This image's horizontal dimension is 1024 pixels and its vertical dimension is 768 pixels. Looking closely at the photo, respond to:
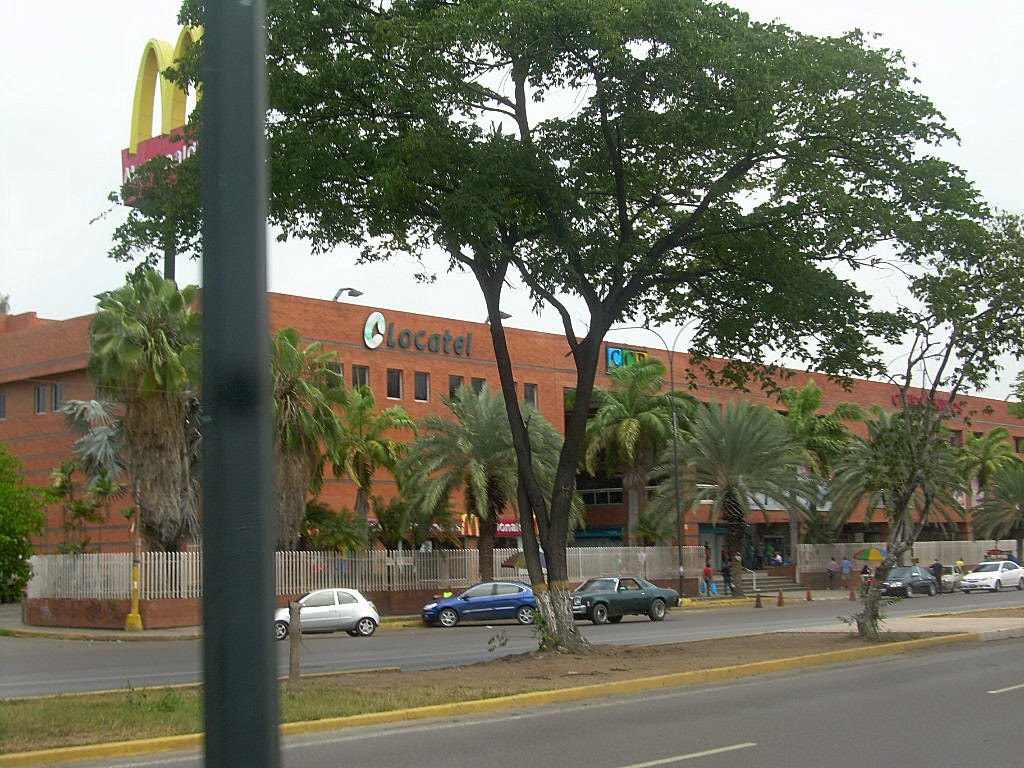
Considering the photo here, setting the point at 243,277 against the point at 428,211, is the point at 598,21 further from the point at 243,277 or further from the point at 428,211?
the point at 243,277

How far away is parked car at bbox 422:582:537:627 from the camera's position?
3634 cm

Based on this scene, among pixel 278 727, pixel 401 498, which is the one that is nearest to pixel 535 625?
pixel 278 727

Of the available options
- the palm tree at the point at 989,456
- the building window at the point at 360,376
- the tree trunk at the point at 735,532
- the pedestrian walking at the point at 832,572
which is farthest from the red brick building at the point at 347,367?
the palm tree at the point at 989,456

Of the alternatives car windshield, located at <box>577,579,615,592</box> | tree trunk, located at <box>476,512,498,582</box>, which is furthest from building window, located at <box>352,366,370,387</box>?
car windshield, located at <box>577,579,615,592</box>

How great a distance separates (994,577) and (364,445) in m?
29.4

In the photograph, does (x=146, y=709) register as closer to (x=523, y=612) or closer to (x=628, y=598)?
(x=523, y=612)

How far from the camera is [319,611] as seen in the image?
105 feet

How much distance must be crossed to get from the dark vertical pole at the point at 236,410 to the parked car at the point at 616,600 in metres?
33.9

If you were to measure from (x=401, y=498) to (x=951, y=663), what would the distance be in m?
28.0

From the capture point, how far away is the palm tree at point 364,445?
41.1 m

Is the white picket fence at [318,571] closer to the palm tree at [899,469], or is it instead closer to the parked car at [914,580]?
the parked car at [914,580]

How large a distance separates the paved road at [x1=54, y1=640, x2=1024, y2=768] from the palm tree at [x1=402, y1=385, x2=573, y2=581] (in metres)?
24.4

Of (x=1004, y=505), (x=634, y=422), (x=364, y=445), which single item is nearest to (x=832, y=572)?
(x=634, y=422)

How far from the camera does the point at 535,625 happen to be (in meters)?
19.8
